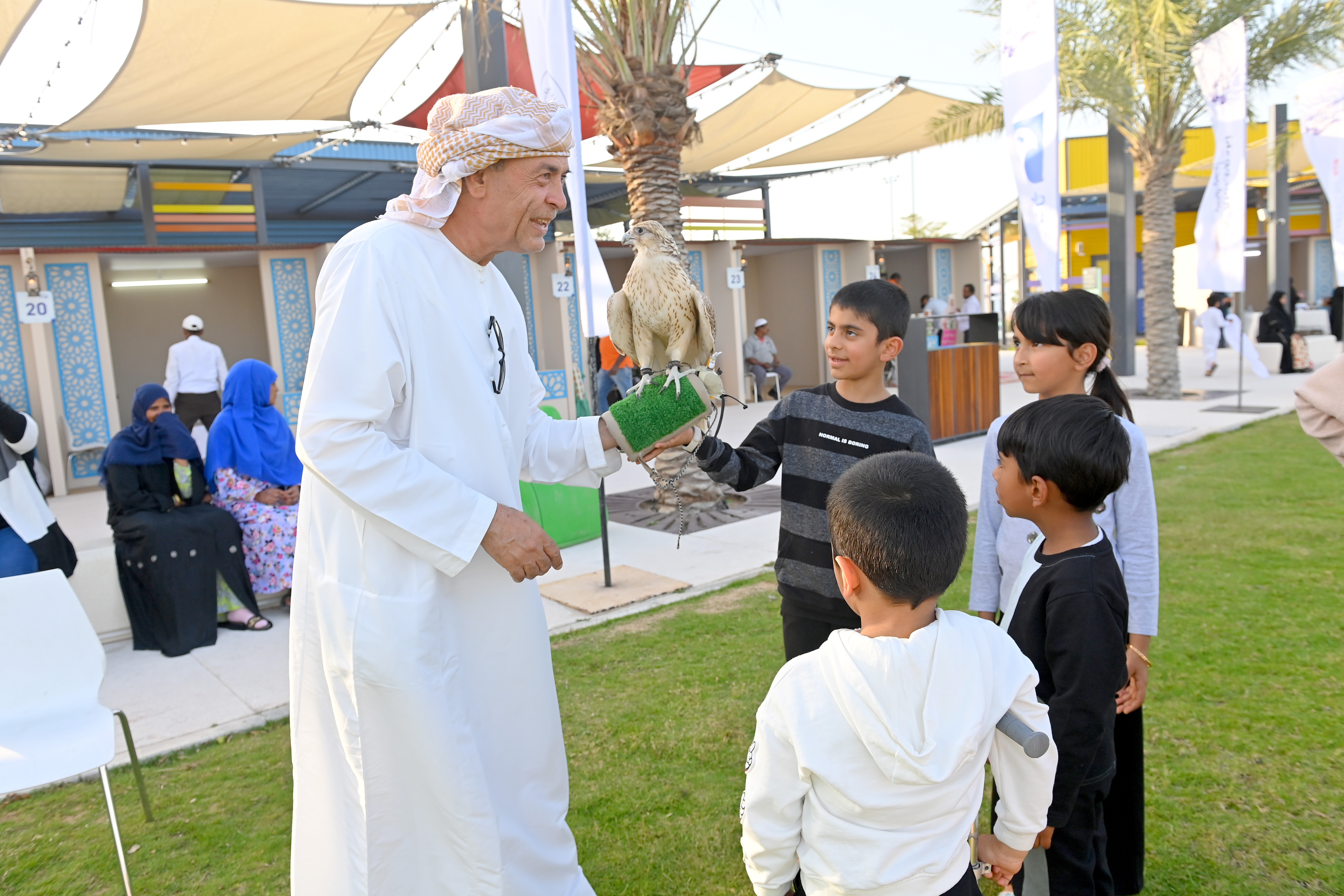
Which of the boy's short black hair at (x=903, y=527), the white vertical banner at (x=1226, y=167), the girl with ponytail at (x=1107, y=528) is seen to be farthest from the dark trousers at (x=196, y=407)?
the white vertical banner at (x=1226, y=167)

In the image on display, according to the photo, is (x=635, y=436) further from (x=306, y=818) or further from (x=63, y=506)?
(x=63, y=506)

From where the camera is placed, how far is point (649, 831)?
2.90 m

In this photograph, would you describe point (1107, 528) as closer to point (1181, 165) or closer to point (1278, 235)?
point (1278, 235)

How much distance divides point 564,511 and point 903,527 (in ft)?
17.5

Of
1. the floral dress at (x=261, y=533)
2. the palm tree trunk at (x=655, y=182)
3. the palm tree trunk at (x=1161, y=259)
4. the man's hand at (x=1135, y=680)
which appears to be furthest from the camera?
the palm tree trunk at (x=1161, y=259)

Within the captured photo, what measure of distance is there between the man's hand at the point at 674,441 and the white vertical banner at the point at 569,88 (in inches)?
89.4

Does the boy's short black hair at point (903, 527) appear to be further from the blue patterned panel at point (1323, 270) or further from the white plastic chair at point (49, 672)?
the blue patterned panel at point (1323, 270)

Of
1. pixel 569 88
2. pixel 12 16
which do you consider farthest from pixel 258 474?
pixel 12 16

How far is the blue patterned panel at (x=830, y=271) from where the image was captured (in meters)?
15.7

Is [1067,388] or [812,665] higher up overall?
[1067,388]

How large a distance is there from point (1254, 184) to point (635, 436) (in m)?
28.5

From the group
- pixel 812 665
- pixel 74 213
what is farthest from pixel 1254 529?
pixel 74 213

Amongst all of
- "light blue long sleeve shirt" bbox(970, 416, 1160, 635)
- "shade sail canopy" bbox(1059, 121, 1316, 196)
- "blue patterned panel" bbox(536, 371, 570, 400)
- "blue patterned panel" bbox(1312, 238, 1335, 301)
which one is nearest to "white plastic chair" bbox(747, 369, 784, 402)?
"blue patterned panel" bbox(536, 371, 570, 400)

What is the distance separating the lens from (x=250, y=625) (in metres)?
5.10
